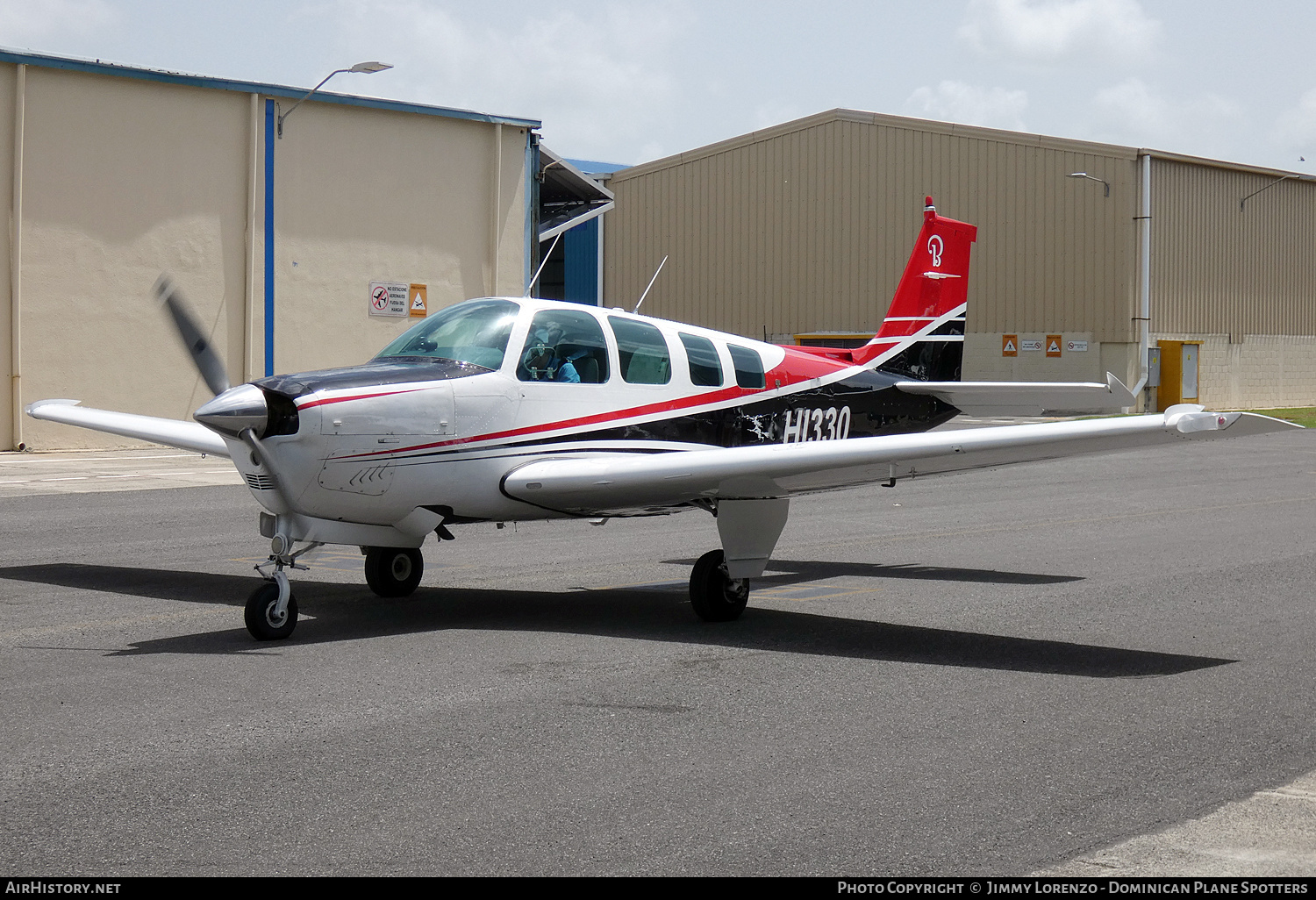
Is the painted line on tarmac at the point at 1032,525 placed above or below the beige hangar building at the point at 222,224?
below

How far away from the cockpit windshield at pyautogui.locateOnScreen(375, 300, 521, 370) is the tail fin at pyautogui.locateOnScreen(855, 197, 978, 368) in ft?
13.3

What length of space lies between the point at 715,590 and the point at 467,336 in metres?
2.29

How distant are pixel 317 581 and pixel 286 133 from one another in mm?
18642

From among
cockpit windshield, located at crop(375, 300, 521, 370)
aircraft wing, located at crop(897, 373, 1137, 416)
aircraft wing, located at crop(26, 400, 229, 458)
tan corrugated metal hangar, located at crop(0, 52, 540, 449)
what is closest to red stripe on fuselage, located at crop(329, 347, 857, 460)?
cockpit windshield, located at crop(375, 300, 521, 370)

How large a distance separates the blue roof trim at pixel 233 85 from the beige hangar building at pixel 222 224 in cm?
4

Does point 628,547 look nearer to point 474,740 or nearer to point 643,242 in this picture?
point 474,740

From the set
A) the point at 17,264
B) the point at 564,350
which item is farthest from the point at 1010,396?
the point at 17,264

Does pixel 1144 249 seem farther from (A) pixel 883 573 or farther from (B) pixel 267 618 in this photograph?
(B) pixel 267 618

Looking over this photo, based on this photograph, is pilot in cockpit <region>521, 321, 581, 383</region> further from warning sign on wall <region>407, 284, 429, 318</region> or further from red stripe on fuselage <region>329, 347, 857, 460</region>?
warning sign on wall <region>407, 284, 429, 318</region>

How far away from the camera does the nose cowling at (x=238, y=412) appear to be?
23.7 feet

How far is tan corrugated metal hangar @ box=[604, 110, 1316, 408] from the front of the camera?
1539 inches

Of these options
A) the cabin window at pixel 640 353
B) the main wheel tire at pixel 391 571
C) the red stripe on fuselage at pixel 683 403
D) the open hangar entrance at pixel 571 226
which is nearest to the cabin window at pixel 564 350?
the cabin window at pixel 640 353

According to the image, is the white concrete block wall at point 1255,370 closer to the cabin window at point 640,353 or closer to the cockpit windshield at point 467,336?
the cabin window at point 640,353

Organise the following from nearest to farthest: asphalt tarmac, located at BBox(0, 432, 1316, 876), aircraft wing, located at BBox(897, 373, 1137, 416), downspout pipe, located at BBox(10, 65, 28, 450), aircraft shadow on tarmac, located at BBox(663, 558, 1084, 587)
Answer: asphalt tarmac, located at BBox(0, 432, 1316, 876) → aircraft wing, located at BBox(897, 373, 1137, 416) → aircraft shadow on tarmac, located at BBox(663, 558, 1084, 587) → downspout pipe, located at BBox(10, 65, 28, 450)
